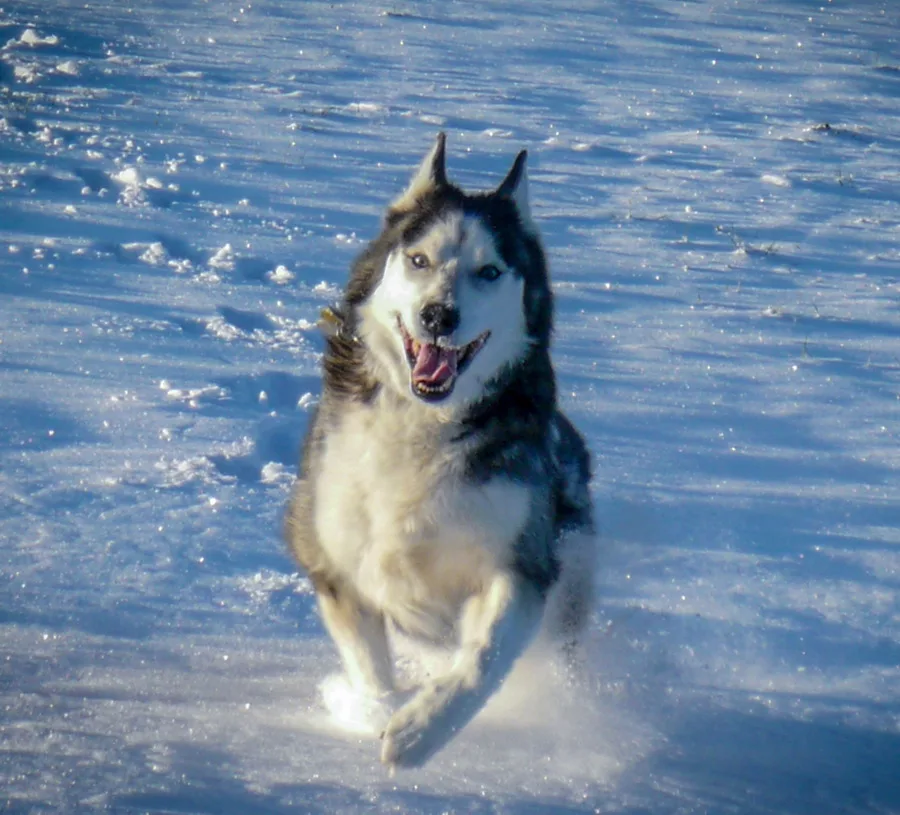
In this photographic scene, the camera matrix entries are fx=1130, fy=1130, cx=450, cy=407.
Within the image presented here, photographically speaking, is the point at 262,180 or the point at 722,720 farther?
the point at 262,180

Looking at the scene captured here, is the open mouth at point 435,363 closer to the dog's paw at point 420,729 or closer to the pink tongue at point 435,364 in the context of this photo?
the pink tongue at point 435,364

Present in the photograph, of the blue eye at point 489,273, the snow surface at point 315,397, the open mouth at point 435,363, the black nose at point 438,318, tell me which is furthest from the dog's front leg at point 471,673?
the blue eye at point 489,273

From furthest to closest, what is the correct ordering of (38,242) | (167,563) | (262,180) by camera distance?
(262,180) < (38,242) < (167,563)

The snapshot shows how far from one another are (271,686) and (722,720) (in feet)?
4.19

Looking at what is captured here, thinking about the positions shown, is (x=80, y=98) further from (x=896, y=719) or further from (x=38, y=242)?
(x=896, y=719)

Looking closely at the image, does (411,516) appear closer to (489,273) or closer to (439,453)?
(439,453)

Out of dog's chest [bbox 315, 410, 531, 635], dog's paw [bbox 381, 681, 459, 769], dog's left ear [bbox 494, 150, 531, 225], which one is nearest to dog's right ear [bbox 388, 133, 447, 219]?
dog's left ear [bbox 494, 150, 531, 225]

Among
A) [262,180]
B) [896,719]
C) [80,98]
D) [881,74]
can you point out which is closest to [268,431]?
[896,719]

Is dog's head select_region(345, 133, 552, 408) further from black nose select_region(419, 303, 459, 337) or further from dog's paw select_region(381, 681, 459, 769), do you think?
dog's paw select_region(381, 681, 459, 769)

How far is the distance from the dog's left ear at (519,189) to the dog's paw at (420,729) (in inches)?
60.3

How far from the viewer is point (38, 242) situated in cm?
672

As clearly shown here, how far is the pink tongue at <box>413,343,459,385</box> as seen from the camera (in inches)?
120

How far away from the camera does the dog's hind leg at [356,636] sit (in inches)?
127

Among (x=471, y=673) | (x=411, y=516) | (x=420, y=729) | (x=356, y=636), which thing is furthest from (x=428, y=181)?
(x=420, y=729)
